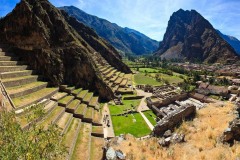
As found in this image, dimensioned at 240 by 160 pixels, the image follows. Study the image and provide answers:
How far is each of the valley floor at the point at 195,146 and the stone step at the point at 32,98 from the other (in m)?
11.0

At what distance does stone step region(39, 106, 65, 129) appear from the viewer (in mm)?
19812

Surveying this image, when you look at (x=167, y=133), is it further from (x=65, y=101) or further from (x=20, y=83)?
(x=20, y=83)

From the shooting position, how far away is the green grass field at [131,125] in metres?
26.9

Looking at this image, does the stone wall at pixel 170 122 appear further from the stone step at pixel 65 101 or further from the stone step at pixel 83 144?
the stone step at pixel 65 101

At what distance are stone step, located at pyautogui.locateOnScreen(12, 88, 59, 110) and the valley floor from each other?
11.0 metres

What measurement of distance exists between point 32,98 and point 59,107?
321 cm

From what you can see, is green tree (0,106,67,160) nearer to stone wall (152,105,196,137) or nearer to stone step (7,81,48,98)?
stone wall (152,105,196,137)

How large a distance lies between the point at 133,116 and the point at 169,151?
64.4ft

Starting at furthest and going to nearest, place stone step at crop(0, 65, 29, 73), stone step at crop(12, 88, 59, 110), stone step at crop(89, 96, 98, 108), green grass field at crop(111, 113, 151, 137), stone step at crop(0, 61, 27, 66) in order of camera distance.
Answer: stone step at crop(89, 96, 98, 108)
stone step at crop(0, 61, 27, 66)
green grass field at crop(111, 113, 151, 137)
stone step at crop(0, 65, 29, 73)
stone step at crop(12, 88, 59, 110)

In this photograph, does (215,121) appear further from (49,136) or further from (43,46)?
(43,46)

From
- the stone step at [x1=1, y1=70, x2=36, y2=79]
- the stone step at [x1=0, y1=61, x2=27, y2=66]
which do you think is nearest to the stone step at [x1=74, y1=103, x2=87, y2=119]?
the stone step at [x1=1, y1=70, x2=36, y2=79]

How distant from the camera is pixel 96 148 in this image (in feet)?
67.6

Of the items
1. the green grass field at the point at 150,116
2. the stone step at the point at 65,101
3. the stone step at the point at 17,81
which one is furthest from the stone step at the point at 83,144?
the green grass field at the point at 150,116

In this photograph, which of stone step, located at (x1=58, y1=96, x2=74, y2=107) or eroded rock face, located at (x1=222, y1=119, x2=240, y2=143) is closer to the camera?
eroded rock face, located at (x1=222, y1=119, x2=240, y2=143)
